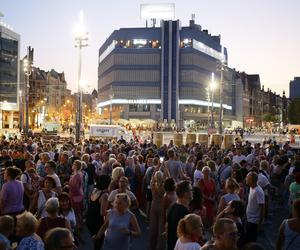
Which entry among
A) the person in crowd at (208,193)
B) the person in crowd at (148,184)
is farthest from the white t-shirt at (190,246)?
the person in crowd at (148,184)

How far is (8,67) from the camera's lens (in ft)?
339

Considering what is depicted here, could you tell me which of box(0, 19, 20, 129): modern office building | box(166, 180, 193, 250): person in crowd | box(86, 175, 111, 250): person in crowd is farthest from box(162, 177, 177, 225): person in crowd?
box(0, 19, 20, 129): modern office building

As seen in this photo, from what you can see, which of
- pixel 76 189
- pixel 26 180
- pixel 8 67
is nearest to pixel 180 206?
pixel 26 180

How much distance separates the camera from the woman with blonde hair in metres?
5.63

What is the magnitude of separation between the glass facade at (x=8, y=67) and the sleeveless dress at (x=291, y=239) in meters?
99.9

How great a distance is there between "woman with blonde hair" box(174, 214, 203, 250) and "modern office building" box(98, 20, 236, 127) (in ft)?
393

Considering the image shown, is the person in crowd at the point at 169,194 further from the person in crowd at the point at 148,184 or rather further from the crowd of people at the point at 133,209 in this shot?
the person in crowd at the point at 148,184

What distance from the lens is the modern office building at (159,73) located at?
128 metres

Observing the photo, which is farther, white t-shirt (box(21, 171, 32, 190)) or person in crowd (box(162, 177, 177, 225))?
white t-shirt (box(21, 171, 32, 190))

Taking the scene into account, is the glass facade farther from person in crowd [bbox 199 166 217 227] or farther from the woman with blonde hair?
the woman with blonde hair

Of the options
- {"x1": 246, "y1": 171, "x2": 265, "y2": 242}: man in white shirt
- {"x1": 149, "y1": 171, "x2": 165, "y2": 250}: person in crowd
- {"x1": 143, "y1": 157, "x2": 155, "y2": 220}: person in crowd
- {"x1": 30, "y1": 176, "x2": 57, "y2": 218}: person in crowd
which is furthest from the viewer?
{"x1": 143, "y1": 157, "x2": 155, "y2": 220}: person in crowd

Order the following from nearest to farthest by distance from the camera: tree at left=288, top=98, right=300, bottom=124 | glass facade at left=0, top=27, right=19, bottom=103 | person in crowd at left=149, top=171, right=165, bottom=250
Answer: person in crowd at left=149, top=171, right=165, bottom=250 → glass facade at left=0, top=27, right=19, bottom=103 → tree at left=288, top=98, right=300, bottom=124

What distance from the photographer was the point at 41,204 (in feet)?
28.0

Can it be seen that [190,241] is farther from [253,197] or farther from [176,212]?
[253,197]
